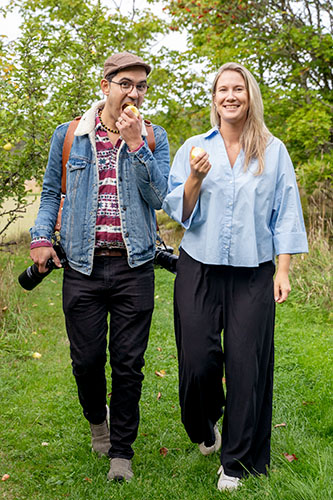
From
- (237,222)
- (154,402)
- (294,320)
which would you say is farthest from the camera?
(294,320)

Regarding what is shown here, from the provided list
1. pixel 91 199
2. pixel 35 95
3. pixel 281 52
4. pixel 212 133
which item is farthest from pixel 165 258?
pixel 281 52

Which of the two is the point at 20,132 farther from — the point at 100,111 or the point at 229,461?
the point at 229,461

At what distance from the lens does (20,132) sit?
611 cm

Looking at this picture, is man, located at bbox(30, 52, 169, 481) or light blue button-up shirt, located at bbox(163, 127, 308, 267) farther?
man, located at bbox(30, 52, 169, 481)

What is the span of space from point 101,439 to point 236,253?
158 cm

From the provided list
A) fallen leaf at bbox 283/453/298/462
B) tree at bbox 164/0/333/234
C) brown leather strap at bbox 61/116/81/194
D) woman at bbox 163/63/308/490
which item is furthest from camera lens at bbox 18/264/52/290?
tree at bbox 164/0/333/234

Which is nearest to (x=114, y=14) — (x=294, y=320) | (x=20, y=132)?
(x=20, y=132)

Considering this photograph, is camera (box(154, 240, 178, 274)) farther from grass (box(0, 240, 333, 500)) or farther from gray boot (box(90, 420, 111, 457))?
grass (box(0, 240, 333, 500))

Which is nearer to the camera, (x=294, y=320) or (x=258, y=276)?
(x=258, y=276)

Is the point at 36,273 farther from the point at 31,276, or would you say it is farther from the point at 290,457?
the point at 290,457

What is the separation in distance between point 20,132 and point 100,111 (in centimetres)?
287

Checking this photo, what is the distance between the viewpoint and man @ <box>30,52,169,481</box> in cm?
325

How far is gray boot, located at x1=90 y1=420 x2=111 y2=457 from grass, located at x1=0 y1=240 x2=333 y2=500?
0.08m

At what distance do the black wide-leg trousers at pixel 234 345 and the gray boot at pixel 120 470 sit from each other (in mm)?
601
